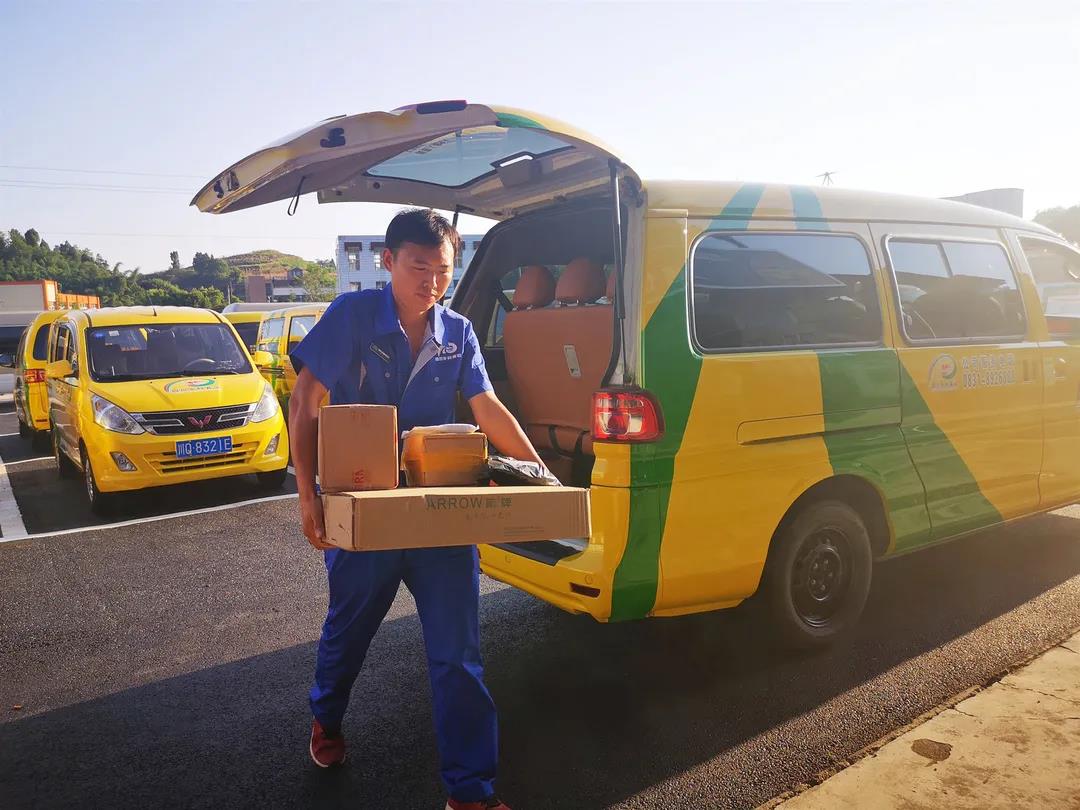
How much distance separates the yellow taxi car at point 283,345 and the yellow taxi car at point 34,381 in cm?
275

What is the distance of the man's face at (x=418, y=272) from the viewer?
2.54 m

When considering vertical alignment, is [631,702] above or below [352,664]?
below

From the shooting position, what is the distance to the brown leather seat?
13.0 feet

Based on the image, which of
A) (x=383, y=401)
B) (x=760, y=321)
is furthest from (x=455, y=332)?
(x=760, y=321)

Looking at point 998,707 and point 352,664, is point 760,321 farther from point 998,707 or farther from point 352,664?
point 352,664

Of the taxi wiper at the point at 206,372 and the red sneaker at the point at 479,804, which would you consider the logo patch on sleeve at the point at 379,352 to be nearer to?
the red sneaker at the point at 479,804

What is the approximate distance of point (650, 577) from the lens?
10.3ft

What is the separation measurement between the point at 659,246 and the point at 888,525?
5.81 ft

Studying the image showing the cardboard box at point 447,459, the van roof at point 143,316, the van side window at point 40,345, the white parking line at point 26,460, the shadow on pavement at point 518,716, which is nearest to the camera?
the cardboard box at point 447,459

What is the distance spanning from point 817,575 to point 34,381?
407 inches

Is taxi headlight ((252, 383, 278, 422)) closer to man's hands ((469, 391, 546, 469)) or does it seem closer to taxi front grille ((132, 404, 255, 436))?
taxi front grille ((132, 404, 255, 436))

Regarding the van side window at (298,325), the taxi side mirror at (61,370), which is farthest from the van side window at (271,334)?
the taxi side mirror at (61,370)

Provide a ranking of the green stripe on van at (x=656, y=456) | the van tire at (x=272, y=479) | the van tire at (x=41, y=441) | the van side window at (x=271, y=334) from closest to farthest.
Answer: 1. the green stripe on van at (x=656, y=456)
2. the van tire at (x=272, y=479)
3. the van tire at (x=41, y=441)
4. the van side window at (x=271, y=334)

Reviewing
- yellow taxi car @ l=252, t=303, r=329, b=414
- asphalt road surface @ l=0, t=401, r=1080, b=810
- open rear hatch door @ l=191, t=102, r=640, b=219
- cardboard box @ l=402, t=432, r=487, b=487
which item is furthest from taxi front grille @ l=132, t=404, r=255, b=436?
cardboard box @ l=402, t=432, r=487, b=487
